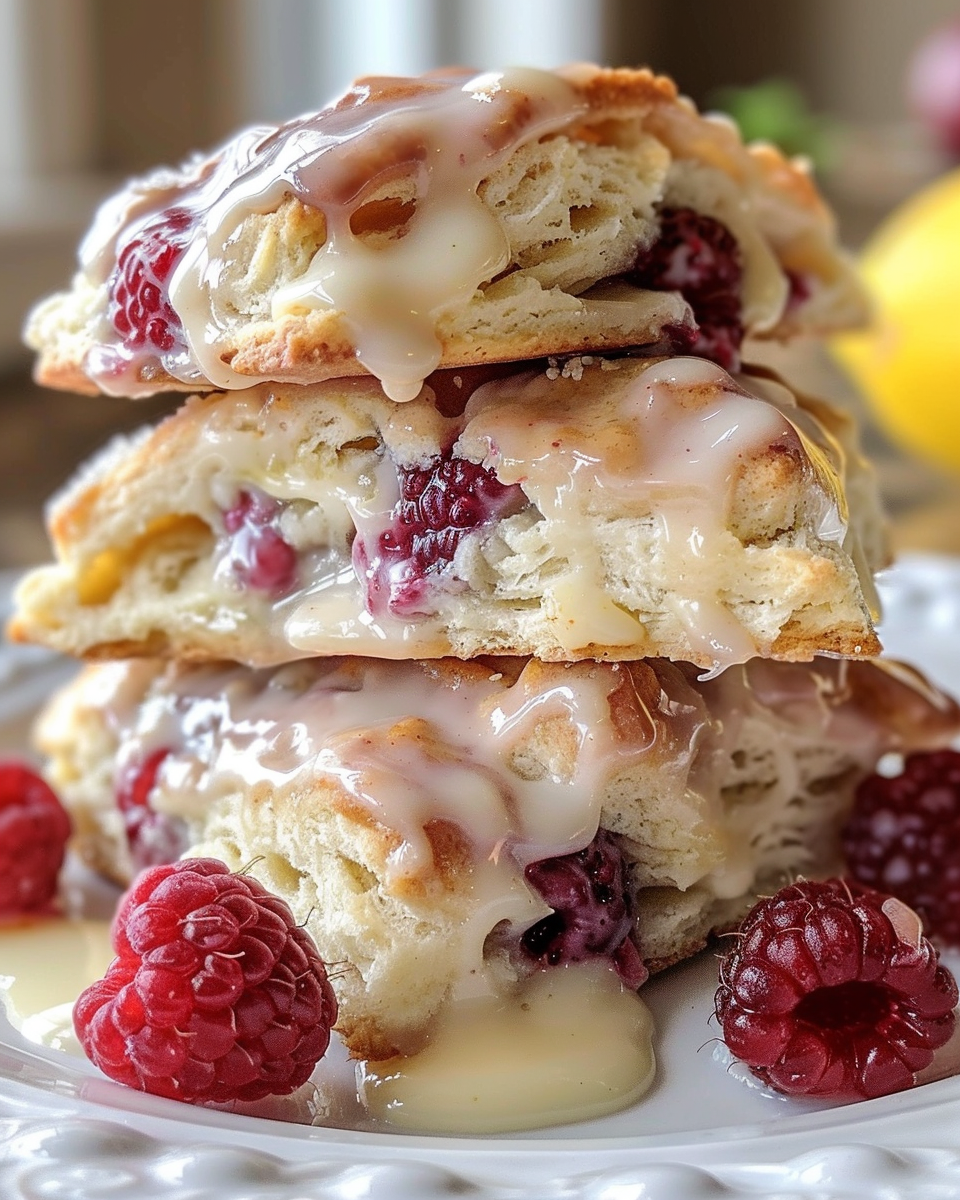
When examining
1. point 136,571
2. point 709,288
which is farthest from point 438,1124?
point 709,288

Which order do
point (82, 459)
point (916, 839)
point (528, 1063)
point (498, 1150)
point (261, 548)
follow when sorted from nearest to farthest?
point (498, 1150), point (528, 1063), point (261, 548), point (916, 839), point (82, 459)

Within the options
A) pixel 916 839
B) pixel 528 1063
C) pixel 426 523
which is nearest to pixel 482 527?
→ pixel 426 523

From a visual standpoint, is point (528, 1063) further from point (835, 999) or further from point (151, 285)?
point (151, 285)

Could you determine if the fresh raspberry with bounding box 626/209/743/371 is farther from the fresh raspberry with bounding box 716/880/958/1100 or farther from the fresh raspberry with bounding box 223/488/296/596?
the fresh raspberry with bounding box 716/880/958/1100

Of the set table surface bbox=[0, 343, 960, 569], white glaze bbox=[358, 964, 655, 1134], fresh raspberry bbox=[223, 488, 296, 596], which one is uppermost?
fresh raspberry bbox=[223, 488, 296, 596]

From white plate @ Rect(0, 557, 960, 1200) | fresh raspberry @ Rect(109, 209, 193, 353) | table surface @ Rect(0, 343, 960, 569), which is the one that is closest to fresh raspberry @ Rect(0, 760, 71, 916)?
white plate @ Rect(0, 557, 960, 1200)
